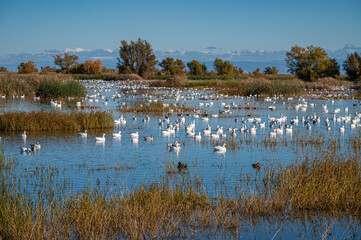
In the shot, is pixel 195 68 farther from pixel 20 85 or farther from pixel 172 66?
pixel 20 85

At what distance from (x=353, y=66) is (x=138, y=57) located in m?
46.8

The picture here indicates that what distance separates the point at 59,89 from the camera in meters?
36.5

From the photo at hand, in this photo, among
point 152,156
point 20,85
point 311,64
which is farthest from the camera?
point 311,64

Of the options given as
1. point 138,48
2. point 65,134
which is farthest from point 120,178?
point 138,48

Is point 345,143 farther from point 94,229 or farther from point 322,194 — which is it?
point 94,229

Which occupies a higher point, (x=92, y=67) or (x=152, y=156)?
(x=92, y=67)

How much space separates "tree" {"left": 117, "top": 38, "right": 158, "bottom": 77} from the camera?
102562 millimetres

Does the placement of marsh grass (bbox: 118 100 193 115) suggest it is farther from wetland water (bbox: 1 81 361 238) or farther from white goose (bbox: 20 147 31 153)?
white goose (bbox: 20 147 31 153)

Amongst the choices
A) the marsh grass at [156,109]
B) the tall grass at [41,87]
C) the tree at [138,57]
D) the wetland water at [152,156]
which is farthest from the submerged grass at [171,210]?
the tree at [138,57]

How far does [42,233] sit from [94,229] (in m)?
0.88

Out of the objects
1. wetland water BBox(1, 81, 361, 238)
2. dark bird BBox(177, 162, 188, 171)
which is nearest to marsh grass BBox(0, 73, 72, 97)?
wetland water BBox(1, 81, 361, 238)

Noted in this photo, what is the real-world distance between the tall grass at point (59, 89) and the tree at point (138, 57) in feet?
212

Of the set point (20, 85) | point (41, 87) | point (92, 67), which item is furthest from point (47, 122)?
point (92, 67)

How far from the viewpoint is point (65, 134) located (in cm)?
1980
